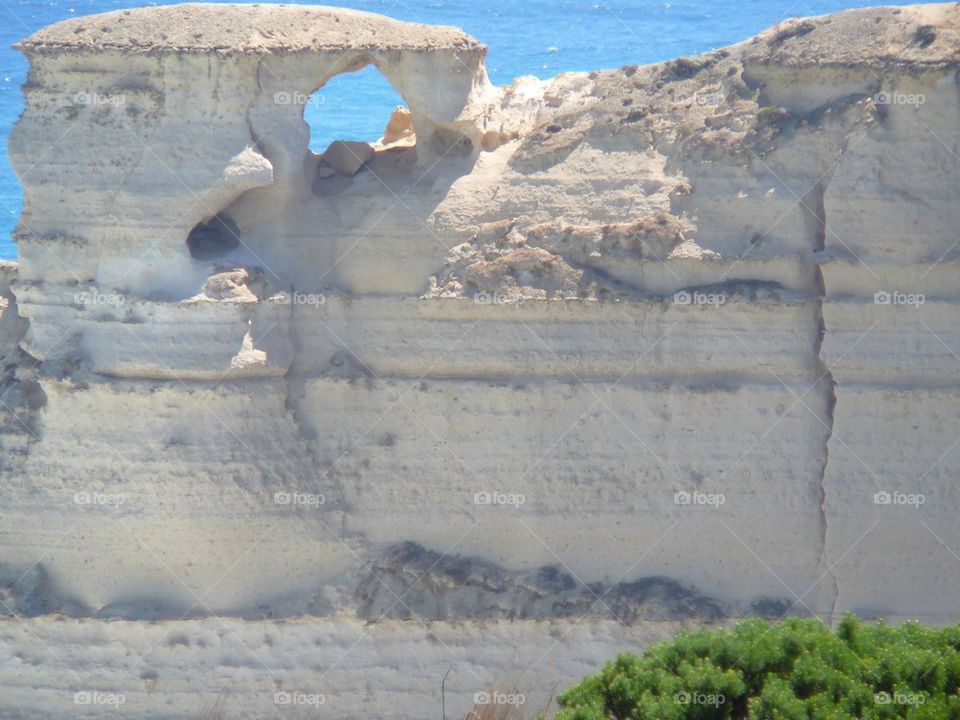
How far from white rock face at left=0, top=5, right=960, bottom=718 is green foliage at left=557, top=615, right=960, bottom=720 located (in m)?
2.36

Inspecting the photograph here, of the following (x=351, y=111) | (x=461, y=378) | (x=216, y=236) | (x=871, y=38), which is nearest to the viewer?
(x=871, y=38)

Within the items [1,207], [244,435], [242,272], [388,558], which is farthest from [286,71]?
[1,207]

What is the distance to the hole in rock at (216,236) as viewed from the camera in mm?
14719

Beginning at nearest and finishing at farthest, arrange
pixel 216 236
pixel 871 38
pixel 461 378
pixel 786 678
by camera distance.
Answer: pixel 786 678
pixel 871 38
pixel 461 378
pixel 216 236

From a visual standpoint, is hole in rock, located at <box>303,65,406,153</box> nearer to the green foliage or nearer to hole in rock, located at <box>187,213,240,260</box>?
hole in rock, located at <box>187,213,240,260</box>

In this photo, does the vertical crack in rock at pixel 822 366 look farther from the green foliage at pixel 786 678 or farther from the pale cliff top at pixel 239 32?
Result: the pale cliff top at pixel 239 32

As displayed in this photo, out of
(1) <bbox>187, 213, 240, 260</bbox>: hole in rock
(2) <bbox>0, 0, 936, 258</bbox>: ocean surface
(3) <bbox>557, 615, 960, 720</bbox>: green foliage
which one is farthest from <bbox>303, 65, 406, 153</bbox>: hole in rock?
(3) <bbox>557, 615, 960, 720</bbox>: green foliage

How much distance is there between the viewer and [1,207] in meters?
23.4

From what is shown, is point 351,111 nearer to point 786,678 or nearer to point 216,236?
point 216,236

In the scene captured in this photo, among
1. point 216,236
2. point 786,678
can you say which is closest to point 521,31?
point 216,236

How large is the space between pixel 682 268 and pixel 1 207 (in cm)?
1259

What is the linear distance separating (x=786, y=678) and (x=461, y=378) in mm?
4367

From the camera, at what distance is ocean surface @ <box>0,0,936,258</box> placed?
88.5 feet

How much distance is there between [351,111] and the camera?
27703mm
